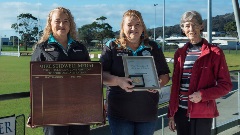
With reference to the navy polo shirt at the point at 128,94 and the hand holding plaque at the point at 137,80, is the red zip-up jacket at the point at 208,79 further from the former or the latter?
the hand holding plaque at the point at 137,80

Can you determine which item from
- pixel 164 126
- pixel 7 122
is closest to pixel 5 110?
pixel 164 126

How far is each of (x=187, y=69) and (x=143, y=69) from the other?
1.41ft

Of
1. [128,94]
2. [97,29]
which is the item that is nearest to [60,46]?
[128,94]

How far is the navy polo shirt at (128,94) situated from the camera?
10.2ft

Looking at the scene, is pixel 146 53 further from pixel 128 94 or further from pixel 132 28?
pixel 128 94

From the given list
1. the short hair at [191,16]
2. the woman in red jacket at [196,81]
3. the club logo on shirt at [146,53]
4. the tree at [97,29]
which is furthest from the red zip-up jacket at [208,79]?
the tree at [97,29]

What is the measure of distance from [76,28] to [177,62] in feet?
2.88

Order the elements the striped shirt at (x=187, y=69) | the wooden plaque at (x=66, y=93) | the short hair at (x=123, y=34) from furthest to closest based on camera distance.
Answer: the striped shirt at (x=187, y=69)
the short hair at (x=123, y=34)
the wooden plaque at (x=66, y=93)

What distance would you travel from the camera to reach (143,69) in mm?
3008

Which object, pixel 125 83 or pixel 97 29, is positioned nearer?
pixel 125 83

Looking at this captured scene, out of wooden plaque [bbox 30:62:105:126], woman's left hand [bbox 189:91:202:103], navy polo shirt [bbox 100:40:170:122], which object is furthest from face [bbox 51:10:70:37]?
woman's left hand [bbox 189:91:202:103]

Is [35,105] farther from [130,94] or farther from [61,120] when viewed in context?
[130,94]

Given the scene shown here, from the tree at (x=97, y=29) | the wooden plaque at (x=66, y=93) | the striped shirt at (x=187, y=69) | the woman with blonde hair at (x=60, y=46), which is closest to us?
the wooden plaque at (x=66, y=93)

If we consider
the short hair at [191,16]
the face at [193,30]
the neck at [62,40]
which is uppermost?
the short hair at [191,16]
